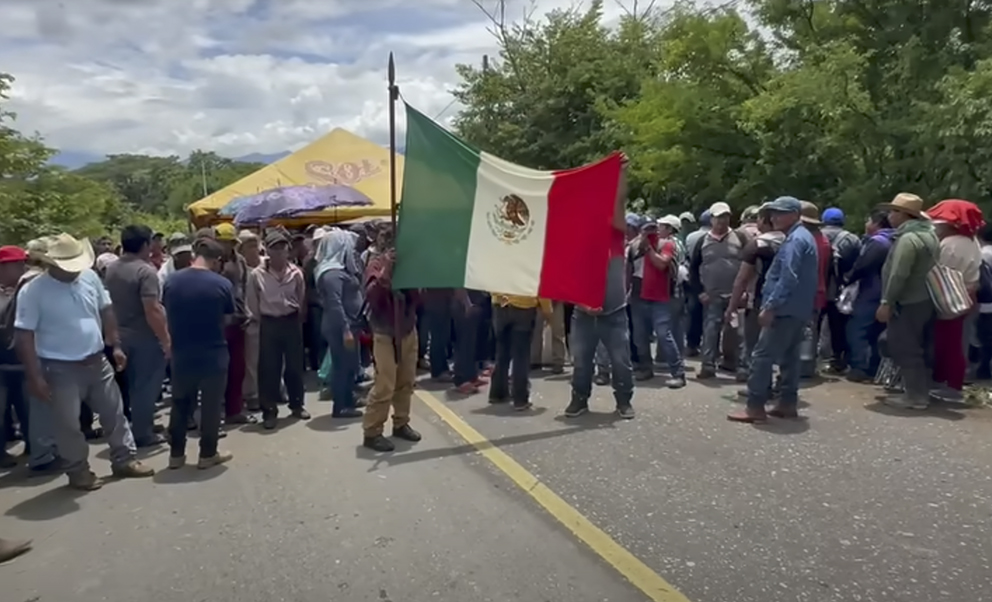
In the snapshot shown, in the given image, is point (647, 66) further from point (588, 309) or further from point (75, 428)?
point (75, 428)

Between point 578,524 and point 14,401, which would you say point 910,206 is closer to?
point 578,524

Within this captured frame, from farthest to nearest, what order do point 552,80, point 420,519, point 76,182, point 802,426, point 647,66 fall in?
point 76,182
point 552,80
point 647,66
point 802,426
point 420,519

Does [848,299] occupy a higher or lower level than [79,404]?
higher

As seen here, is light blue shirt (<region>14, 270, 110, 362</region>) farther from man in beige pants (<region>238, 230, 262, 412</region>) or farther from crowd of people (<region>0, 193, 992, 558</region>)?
man in beige pants (<region>238, 230, 262, 412</region>)

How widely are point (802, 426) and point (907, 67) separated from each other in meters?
6.98

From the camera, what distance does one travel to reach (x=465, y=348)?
32.0 feet

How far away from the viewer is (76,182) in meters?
26.2

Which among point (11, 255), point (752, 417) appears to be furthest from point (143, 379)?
point (752, 417)

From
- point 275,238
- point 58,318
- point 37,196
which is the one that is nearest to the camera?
point 58,318

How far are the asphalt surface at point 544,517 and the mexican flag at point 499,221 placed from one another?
1.34 meters

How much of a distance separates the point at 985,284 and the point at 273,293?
22.7ft

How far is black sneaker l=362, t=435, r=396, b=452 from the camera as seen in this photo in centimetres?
728

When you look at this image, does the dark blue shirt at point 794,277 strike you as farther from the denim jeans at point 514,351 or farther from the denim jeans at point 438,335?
the denim jeans at point 438,335

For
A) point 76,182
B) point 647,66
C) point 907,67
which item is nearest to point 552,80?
point 647,66
